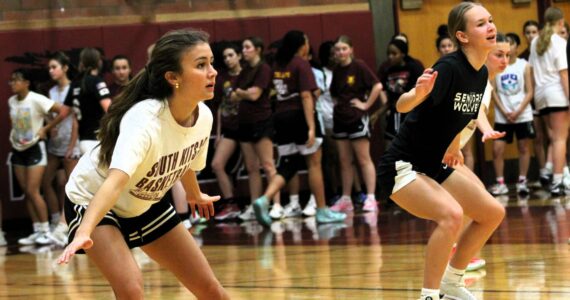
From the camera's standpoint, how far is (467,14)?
18.2 ft

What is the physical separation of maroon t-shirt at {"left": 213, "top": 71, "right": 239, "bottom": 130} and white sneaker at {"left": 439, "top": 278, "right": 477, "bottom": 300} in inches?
242

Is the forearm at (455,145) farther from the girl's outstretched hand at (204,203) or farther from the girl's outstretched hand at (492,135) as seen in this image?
the girl's outstretched hand at (204,203)

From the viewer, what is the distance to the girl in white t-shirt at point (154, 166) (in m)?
4.29

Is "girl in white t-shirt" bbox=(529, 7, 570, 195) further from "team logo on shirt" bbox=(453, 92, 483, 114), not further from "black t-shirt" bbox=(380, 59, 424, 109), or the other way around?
"team logo on shirt" bbox=(453, 92, 483, 114)

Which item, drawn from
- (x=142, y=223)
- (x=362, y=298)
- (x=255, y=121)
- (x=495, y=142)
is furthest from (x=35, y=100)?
(x=142, y=223)

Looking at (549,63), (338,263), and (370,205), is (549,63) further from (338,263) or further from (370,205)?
(338,263)

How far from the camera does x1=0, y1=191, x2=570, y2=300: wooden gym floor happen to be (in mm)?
6234

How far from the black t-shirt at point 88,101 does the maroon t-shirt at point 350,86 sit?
274cm

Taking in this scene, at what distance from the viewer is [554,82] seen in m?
12.0

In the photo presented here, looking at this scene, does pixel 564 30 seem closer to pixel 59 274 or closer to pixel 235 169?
pixel 235 169

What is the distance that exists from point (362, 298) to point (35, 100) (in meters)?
6.25

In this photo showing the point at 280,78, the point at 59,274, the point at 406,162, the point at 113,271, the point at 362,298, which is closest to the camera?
the point at 113,271

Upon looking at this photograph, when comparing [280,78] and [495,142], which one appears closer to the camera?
[280,78]

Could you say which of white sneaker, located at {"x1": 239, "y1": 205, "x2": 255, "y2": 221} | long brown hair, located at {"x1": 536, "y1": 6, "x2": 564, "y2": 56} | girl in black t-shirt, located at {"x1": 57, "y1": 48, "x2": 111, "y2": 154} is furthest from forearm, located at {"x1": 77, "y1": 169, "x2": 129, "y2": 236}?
long brown hair, located at {"x1": 536, "y1": 6, "x2": 564, "y2": 56}
